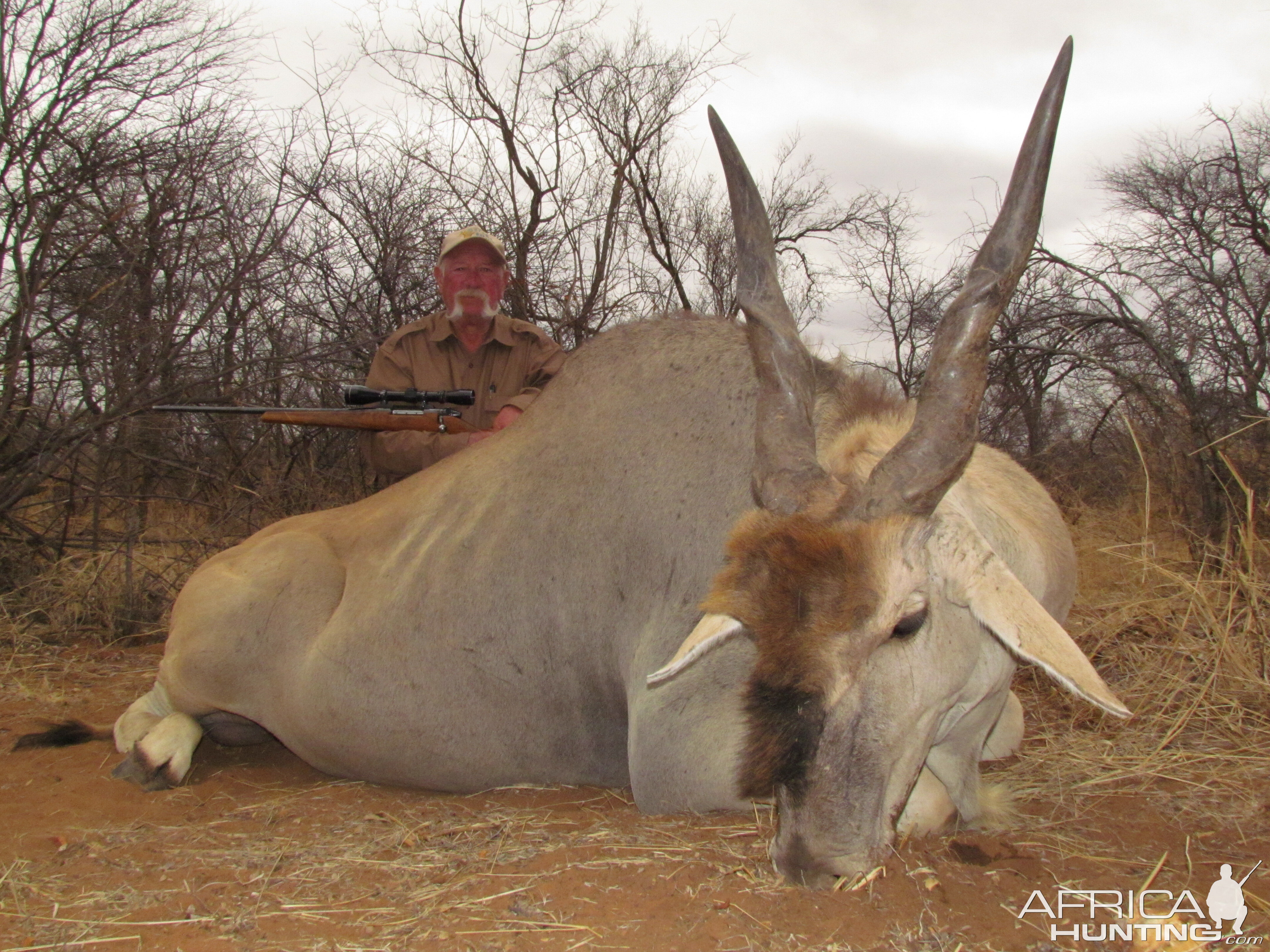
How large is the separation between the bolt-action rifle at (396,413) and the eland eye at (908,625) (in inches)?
104

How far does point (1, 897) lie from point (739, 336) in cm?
252

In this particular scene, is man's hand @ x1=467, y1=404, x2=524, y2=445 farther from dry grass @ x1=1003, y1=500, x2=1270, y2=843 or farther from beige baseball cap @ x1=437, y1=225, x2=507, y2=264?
dry grass @ x1=1003, y1=500, x2=1270, y2=843

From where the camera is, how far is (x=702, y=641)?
224 centimetres

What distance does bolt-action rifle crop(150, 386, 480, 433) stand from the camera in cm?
440

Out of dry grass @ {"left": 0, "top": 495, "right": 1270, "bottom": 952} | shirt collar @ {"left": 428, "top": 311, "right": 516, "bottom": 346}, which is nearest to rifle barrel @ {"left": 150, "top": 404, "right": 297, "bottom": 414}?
shirt collar @ {"left": 428, "top": 311, "right": 516, "bottom": 346}

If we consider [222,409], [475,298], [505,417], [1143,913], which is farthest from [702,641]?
[222,409]

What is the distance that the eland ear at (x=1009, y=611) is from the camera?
199 centimetres

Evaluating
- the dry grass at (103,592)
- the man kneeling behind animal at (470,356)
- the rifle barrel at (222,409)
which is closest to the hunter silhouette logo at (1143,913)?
the man kneeling behind animal at (470,356)

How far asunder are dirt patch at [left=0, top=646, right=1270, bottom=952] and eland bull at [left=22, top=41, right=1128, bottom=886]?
130 millimetres

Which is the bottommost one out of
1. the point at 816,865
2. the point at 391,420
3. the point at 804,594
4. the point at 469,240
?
the point at 816,865

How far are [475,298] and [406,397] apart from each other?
2.44 feet

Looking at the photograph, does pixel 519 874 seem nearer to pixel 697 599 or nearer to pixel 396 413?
pixel 697 599

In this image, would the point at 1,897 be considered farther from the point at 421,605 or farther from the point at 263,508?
the point at 263,508

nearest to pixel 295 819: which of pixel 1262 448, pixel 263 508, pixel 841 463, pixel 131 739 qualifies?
pixel 131 739
